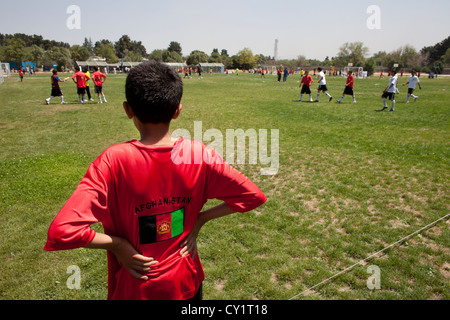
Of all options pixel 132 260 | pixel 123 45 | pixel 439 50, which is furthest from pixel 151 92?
pixel 123 45

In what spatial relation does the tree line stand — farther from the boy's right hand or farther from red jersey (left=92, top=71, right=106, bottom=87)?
the boy's right hand

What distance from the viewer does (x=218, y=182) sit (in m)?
1.57

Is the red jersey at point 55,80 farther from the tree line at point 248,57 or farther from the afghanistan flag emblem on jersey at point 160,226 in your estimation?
the tree line at point 248,57

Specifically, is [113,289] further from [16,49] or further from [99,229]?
[16,49]

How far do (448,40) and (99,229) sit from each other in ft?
447

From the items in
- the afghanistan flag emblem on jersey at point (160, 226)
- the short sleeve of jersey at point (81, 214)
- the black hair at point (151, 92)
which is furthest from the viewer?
the afghanistan flag emblem on jersey at point (160, 226)

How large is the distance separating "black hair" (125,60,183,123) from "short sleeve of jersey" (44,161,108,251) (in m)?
0.35

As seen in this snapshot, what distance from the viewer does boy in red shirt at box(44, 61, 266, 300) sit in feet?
4.05

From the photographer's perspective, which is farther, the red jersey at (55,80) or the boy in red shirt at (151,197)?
the red jersey at (55,80)

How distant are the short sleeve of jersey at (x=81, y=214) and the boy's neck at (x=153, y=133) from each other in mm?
277

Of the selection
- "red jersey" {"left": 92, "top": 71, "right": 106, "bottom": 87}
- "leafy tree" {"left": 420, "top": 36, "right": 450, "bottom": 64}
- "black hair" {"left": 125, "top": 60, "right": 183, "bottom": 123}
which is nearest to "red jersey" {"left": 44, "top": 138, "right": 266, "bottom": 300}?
"black hair" {"left": 125, "top": 60, "right": 183, "bottom": 123}

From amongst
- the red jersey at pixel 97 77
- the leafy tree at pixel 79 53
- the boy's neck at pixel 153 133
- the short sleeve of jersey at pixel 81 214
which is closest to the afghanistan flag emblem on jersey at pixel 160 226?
the short sleeve of jersey at pixel 81 214

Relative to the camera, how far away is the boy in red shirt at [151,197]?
1234mm

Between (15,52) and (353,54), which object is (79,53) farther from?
(353,54)
